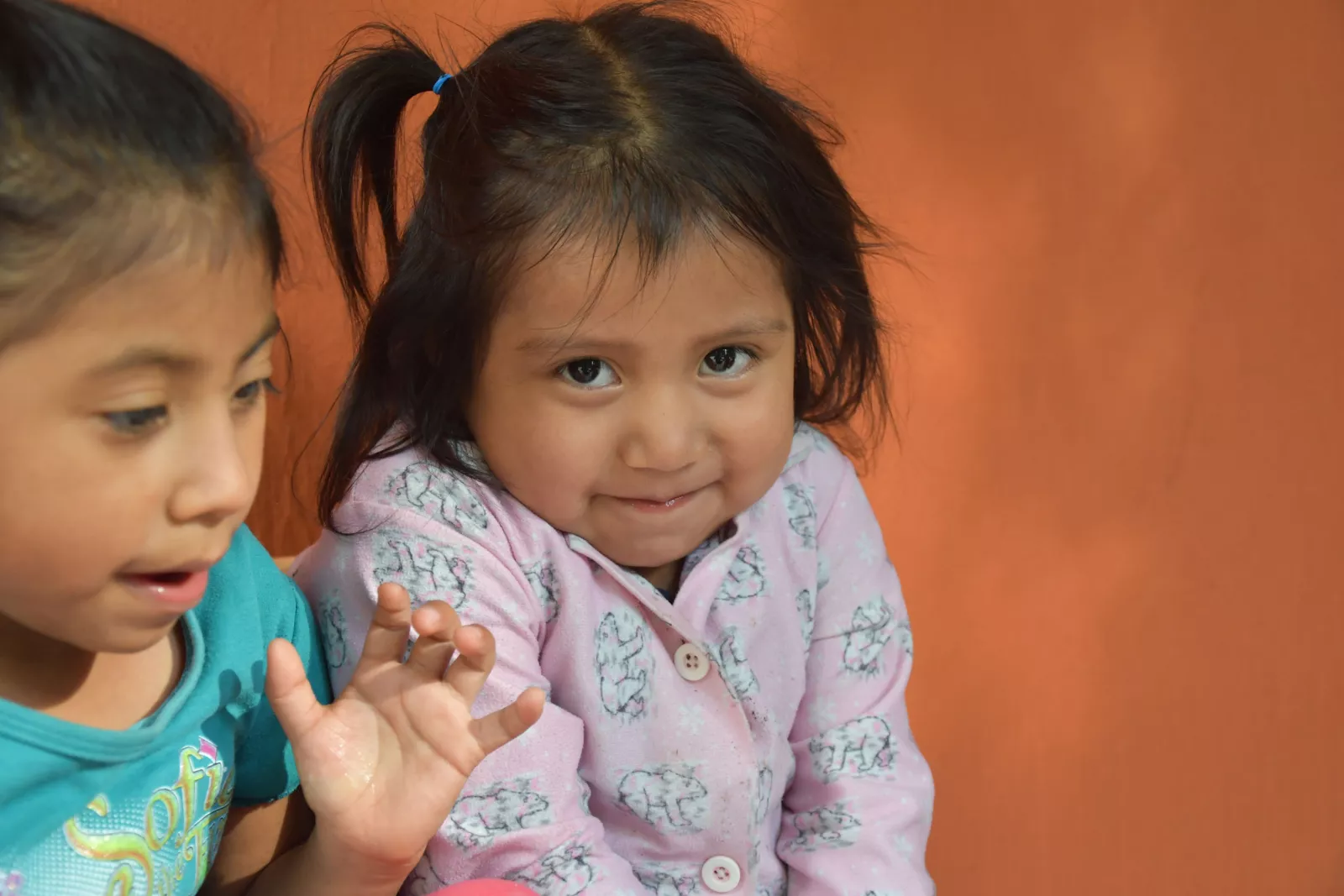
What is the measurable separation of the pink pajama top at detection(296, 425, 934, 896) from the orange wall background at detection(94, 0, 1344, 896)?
325mm

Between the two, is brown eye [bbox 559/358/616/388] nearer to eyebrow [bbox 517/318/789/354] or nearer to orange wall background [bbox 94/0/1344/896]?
eyebrow [bbox 517/318/789/354]

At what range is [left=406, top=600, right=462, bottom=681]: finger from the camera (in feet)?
2.25

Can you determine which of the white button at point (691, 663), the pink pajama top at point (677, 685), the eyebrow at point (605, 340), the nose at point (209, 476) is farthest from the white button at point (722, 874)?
the nose at point (209, 476)

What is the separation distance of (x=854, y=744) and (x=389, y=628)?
41cm

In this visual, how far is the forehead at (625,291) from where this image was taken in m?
0.79

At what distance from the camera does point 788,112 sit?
90 cm

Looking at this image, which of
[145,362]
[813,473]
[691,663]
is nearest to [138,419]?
[145,362]

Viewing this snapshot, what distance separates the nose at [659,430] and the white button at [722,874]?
10.4 inches

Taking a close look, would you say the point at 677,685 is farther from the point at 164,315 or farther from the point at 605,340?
the point at 164,315

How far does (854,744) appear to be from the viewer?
98 cm

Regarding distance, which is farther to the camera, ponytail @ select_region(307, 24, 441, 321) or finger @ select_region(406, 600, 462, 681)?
ponytail @ select_region(307, 24, 441, 321)

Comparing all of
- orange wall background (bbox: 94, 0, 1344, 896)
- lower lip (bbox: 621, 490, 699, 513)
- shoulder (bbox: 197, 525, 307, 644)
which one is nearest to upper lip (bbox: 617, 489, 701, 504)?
lower lip (bbox: 621, 490, 699, 513)

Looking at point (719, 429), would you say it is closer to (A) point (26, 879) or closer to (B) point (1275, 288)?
(A) point (26, 879)

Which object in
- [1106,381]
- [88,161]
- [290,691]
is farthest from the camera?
[1106,381]
